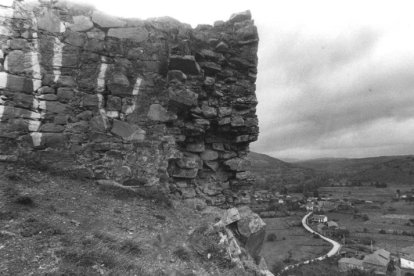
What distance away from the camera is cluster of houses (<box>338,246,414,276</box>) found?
45781mm

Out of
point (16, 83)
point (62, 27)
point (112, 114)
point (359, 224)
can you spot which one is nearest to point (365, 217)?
point (359, 224)

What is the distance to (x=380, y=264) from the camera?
46.1 meters

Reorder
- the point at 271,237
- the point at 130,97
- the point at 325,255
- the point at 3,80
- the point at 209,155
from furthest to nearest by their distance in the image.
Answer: the point at 271,237, the point at 325,255, the point at 209,155, the point at 130,97, the point at 3,80

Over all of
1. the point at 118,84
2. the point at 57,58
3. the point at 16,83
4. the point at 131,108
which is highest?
the point at 57,58

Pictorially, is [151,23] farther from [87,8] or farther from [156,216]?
[156,216]

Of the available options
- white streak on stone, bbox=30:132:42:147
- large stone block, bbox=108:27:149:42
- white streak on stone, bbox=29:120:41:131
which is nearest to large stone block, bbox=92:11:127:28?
large stone block, bbox=108:27:149:42

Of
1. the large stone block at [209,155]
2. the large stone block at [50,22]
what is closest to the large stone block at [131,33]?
the large stone block at [50,22]

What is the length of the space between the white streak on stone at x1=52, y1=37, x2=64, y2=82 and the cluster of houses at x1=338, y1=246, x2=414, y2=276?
50.2 metres

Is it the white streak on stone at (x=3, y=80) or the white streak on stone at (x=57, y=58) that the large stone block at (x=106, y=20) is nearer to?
the white streak on stone at (x=57, y=58)

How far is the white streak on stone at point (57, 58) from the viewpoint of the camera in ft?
25.2

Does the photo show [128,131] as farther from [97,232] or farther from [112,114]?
[97,232]

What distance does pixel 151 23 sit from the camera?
8.73 metres

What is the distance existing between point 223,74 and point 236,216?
4.77 metres

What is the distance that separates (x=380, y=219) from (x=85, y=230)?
8964 centimetres
